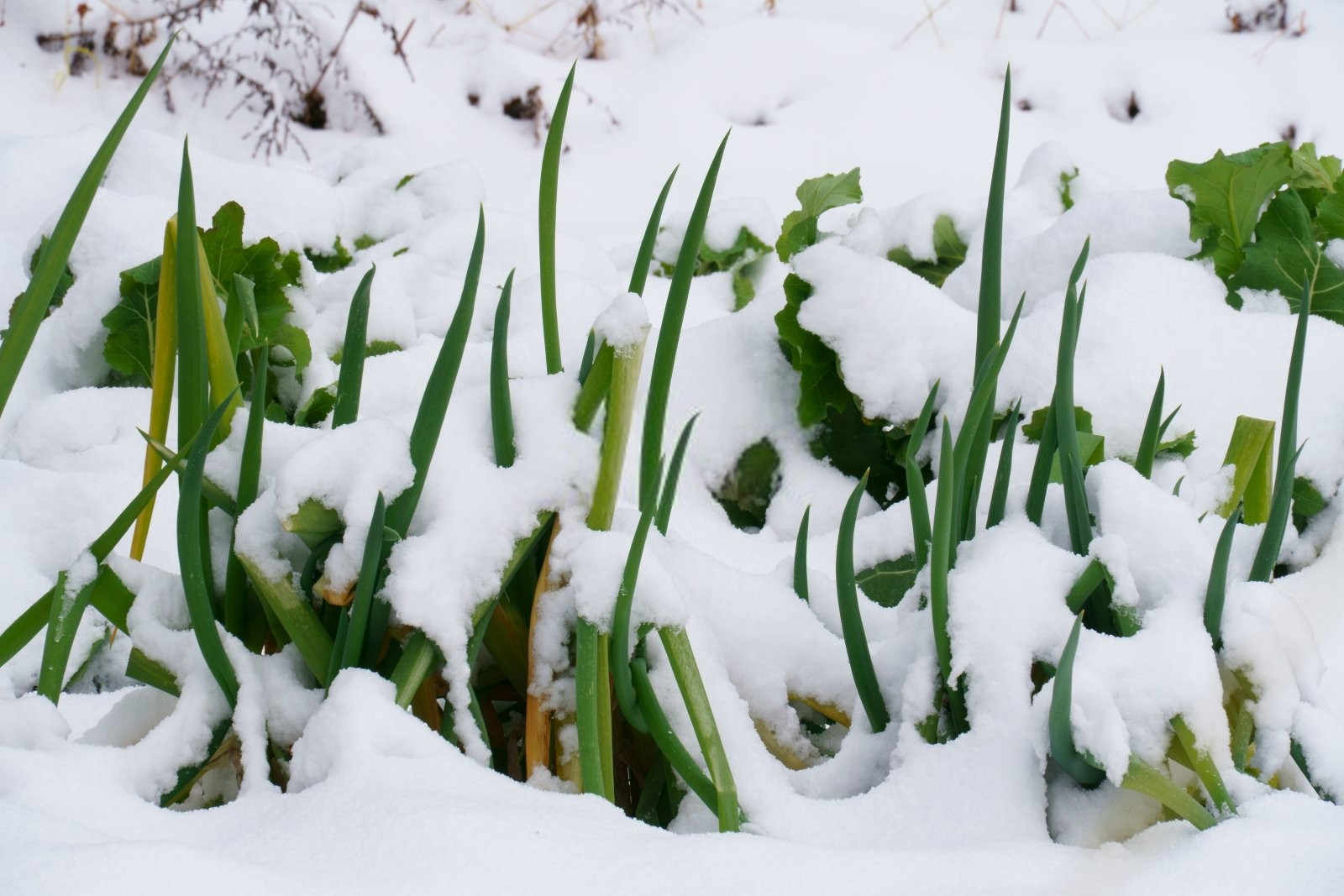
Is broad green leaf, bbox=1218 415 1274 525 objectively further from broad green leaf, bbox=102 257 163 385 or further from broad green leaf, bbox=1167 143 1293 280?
broad green leaf, bbox=102 257 163 385

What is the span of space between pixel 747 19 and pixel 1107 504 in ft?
8.63

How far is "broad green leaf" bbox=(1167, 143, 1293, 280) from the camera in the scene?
3.32ft

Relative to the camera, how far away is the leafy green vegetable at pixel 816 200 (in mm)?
1225

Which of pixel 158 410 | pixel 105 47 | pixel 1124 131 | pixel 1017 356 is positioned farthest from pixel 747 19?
pixel 158 410

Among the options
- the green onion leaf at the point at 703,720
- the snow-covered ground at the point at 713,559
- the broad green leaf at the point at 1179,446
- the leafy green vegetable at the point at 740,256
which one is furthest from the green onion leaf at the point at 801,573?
the leafy green vegetable at the point at 740,256

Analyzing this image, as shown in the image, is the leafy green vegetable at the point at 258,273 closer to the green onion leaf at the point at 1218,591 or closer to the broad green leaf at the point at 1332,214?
the green onion leaf at the point at 1218,591

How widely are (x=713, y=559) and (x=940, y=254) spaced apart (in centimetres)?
85

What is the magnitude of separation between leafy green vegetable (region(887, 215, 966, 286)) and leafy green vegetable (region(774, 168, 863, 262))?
8.5 inches

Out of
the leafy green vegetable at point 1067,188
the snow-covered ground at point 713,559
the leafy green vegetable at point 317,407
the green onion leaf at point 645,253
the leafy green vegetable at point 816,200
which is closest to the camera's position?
the snow-covered ground at point 713,559

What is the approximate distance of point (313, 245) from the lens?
5.42 feet

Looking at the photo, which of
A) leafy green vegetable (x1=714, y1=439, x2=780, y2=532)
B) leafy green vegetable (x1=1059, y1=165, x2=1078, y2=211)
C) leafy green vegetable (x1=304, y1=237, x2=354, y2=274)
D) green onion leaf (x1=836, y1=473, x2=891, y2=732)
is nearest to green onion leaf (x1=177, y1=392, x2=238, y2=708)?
green onion leaf (x1=836, y1=473, x2=891, y2=732)

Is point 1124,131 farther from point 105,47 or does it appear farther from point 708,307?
point 105,47

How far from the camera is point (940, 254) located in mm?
1442

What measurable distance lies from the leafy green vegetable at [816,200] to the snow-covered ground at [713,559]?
3.2 inches
